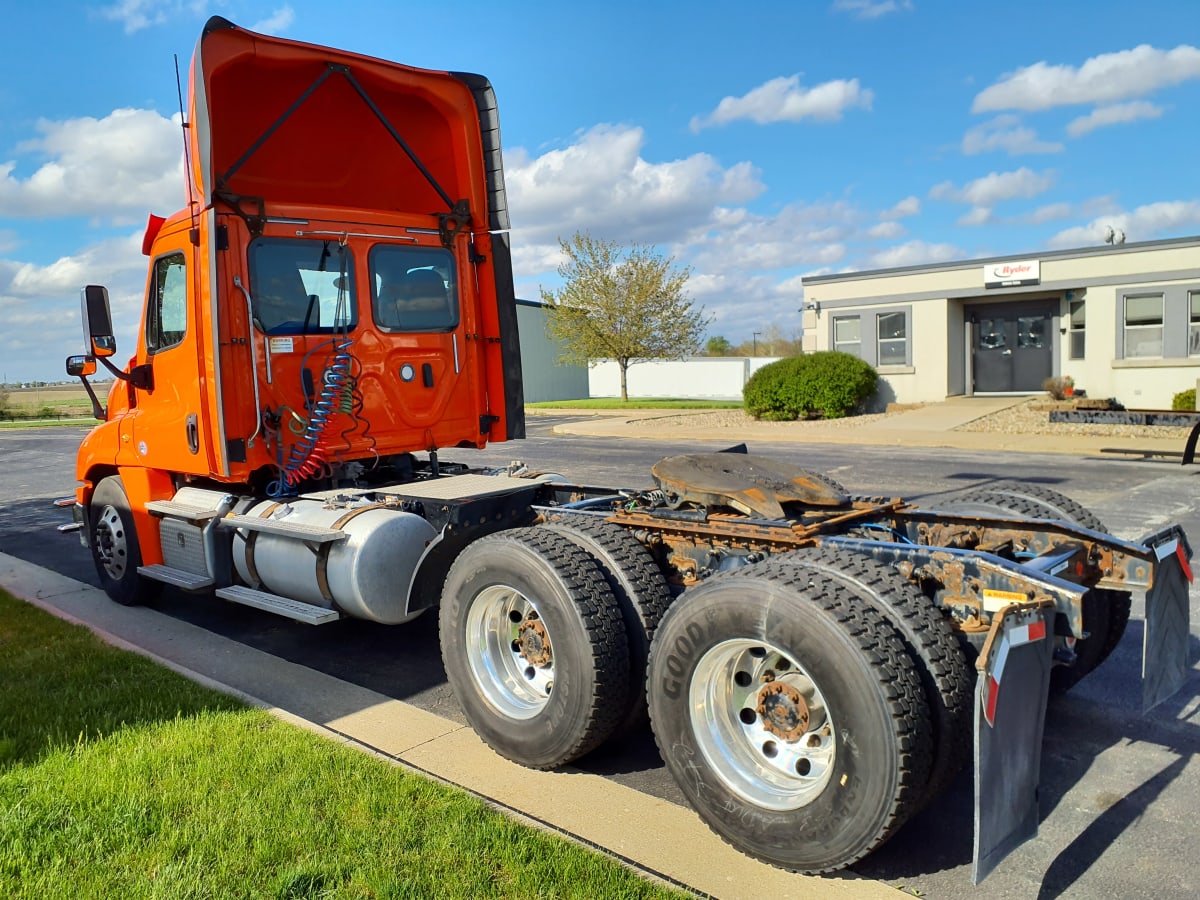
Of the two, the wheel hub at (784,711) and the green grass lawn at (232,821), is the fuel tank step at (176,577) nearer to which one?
the green grass lawn at (232,821)

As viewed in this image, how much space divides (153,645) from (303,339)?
2200 millimetres

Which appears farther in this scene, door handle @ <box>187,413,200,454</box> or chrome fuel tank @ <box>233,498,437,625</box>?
door handle @ <box>187,413,200,454</box>

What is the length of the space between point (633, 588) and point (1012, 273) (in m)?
23.3

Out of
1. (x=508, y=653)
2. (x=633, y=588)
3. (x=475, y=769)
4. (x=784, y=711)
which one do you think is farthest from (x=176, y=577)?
(x=784, y=711)

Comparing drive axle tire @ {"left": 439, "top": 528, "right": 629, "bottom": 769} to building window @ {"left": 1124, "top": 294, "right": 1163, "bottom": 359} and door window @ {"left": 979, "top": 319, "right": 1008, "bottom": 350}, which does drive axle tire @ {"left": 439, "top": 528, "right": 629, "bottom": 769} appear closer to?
building window @ {"left": 1124, "top": 294, "right": 1163, "bottom": 359}

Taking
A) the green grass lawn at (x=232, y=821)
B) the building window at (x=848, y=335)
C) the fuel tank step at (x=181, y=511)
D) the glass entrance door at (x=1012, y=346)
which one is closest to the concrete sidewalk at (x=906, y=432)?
the glass entrance door at (x=1012, y=346)

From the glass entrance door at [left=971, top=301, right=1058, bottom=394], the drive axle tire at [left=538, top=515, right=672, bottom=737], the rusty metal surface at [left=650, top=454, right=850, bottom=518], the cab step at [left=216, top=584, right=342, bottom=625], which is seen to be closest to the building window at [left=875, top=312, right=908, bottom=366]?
the glass entrance door at [left=971, top=301, right=1058, bottom=394]

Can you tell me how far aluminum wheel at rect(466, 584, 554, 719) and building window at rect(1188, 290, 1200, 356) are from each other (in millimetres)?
22610

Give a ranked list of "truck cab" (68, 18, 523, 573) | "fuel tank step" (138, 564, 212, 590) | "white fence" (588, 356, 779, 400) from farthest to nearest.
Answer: "white fence" (588, 356, 779, 400) < "fuel tank step" (138, 564, 212, 590) < "truck cab" (68, 18, 523, 573)

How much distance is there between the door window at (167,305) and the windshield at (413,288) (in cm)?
117

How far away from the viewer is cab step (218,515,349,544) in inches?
200

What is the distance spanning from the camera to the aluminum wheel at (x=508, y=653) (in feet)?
13.3

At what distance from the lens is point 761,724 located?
130 inches

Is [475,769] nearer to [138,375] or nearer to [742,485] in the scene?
[742,485]
